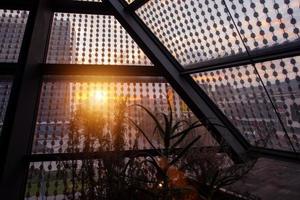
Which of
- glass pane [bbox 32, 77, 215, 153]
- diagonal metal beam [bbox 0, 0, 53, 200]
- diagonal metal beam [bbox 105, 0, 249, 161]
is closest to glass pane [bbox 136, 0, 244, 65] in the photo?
diagonal metal beam [bbox 105, 0, 249, 161]

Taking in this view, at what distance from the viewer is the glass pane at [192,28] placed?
2180mm

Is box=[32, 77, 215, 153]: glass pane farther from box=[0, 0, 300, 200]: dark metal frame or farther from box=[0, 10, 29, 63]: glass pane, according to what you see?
box=[0, 10, 29, 63]: glass pane

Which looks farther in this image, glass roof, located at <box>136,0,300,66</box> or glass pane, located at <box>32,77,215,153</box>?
glass pane, located at <box>32,77,215,153</box>

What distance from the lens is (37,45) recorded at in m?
2.71

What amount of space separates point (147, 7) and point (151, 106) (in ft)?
4.22

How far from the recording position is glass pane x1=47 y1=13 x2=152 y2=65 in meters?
3.17

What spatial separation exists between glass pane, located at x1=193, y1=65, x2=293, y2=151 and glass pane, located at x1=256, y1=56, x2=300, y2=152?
0.25ft

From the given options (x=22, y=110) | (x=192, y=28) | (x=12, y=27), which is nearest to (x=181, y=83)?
(x=192, y=28)

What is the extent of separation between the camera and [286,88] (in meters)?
1.90

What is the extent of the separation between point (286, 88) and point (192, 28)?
1140mm

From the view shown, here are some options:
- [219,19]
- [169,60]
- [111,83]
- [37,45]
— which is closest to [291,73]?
[219,19]

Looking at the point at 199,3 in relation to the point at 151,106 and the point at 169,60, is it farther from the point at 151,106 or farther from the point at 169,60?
the point at 151,106

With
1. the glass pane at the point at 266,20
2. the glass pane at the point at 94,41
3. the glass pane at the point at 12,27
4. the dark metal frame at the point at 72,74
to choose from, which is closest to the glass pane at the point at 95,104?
the dark metal frame at the point at 72,74

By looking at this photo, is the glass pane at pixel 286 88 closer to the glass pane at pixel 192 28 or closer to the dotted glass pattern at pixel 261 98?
the dotted glass pattern at pixel 261 98
